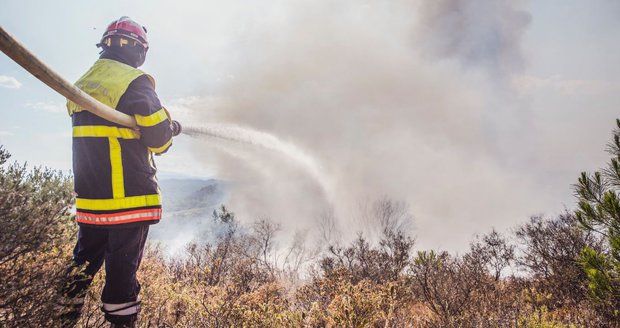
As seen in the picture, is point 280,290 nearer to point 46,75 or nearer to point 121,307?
point 121,307

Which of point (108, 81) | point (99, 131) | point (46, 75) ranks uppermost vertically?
point (108, 81)

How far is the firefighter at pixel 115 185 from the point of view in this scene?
1.83 meters

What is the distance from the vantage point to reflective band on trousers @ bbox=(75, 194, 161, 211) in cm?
183

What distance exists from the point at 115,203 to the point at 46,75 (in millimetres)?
821

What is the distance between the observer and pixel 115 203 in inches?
72.0

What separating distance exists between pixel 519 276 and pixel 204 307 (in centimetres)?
1192

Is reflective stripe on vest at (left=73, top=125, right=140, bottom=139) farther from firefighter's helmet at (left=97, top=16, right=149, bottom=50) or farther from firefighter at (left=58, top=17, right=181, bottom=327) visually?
firefighter's helmet at (left=97, top=16, right=149, bottom=50)

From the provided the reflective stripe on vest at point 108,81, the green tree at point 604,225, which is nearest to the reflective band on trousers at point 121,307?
the reflective stripe on vest at point 108,81

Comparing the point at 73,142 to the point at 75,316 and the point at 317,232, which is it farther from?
the point at 317,232

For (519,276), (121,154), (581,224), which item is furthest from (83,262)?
(519,276)

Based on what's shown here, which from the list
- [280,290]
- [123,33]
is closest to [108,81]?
[123,33]

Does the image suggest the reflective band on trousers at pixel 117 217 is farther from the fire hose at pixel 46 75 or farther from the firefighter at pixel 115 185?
the fire hose at pixel 46 75

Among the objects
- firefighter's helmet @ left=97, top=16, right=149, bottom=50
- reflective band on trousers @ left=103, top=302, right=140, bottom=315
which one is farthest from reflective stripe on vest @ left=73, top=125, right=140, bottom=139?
reflective band on trousers @ left=103, top=302, right=140, bottom=315

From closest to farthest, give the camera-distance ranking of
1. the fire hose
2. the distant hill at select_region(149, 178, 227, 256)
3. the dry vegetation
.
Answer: the fire hose
the dry vegetation
the distant hill at select_region(149, 178, 227, 256)
